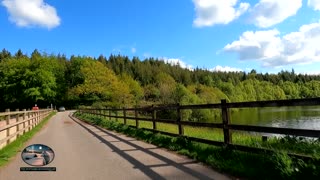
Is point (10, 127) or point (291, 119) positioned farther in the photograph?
point (291, 119)

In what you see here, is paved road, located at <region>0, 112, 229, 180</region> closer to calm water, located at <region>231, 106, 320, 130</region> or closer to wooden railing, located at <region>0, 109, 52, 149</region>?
wooden railing, located at <region>0, 109, 52, 149</region>

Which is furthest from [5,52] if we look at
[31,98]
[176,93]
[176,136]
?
[176,136]

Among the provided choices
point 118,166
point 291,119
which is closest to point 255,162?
point 118,166

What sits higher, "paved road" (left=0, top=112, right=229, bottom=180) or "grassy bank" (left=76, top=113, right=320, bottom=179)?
"grassy bank" (left=76, top=113, right=320, bottom=179)

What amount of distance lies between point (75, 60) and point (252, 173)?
103 m
